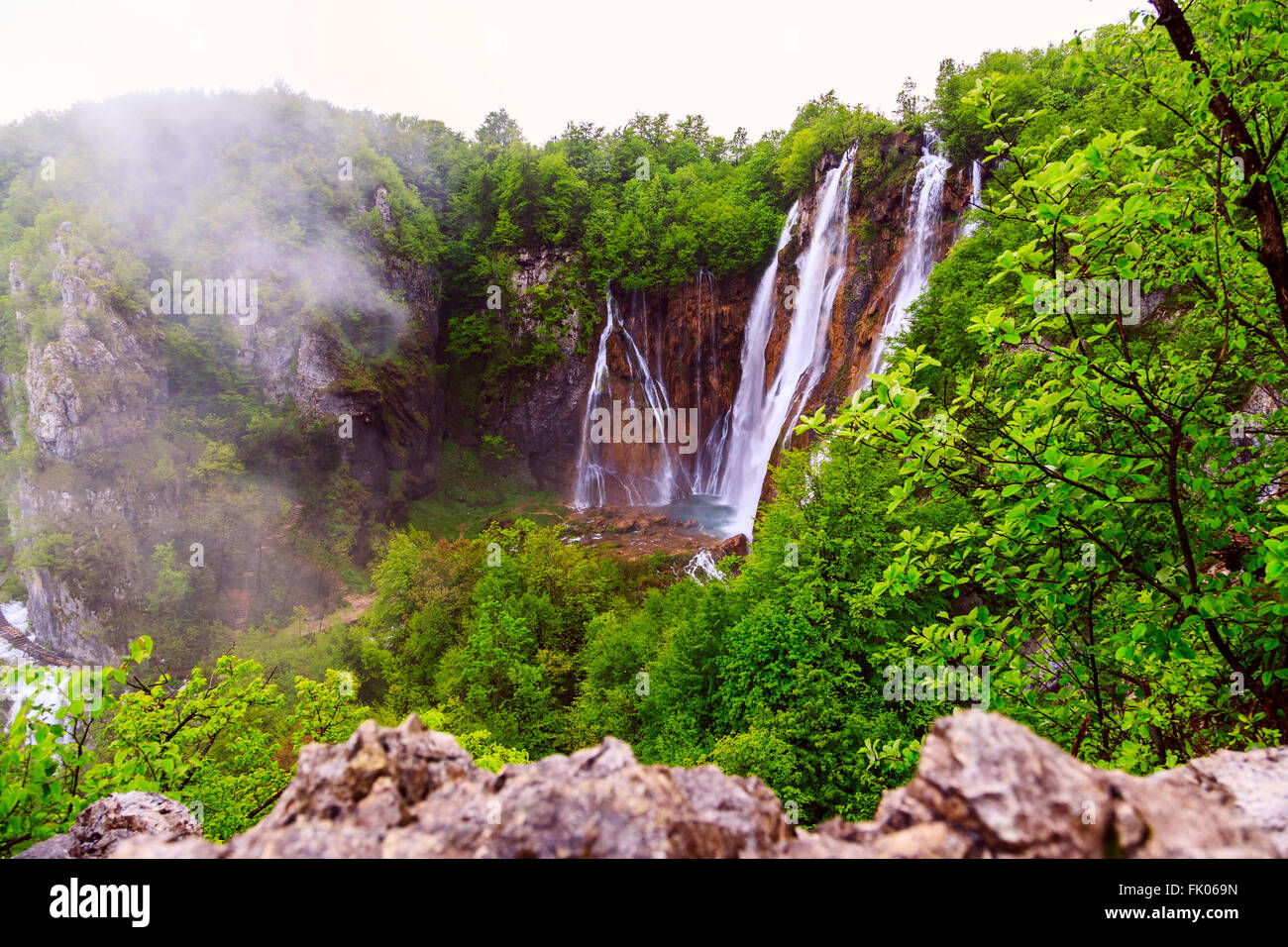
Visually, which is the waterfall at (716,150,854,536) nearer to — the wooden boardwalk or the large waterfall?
the large waterfall

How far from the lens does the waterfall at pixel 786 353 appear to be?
23828 millimetres

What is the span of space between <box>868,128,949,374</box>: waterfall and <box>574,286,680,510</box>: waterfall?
17.5 m

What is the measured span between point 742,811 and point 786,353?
26.4 metres

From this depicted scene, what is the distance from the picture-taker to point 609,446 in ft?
119

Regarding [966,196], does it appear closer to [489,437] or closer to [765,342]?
[765,342]

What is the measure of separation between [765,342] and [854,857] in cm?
2891

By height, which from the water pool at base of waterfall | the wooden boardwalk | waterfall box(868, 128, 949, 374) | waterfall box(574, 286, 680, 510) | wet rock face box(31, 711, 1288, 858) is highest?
waterfall box(868, 128, 949, 374)

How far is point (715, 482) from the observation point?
110ft

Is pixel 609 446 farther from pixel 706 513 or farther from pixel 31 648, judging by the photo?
pixel 31 648

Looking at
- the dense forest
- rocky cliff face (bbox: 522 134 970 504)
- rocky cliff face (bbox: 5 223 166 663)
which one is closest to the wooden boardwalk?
rocky cliff face (bbox: 5 223 166 663)

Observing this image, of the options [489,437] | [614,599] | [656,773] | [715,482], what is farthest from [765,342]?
[656,773]

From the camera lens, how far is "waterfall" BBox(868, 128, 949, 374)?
66.4 ft

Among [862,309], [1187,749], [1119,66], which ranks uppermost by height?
[862,309]
